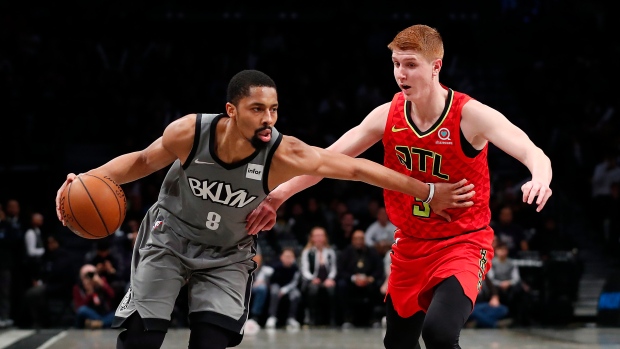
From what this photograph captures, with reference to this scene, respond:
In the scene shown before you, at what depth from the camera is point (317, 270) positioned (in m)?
12.4

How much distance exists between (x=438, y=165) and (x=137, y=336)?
197 cm

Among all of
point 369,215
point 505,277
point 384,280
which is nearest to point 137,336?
point 384,280

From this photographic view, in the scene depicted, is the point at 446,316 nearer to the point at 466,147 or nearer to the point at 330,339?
the point at 466,147

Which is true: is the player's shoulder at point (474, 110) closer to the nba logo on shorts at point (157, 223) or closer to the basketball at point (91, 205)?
the nba logo on shorts at point (157, 223)

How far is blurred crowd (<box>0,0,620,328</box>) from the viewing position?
1247cm

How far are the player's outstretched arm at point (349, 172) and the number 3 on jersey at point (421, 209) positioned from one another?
0.10 m

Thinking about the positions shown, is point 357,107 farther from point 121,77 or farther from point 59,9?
point 59,9

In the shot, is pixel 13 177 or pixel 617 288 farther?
pixel 13 177

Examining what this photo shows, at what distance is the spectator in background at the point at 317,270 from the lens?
1238cm

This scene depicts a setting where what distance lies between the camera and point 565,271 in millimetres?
12844

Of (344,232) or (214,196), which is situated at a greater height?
(214,196)

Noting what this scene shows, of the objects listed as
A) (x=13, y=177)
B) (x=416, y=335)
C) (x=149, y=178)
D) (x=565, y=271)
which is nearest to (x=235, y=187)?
(x=416, y=335)

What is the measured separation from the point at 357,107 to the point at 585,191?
14.5 ft

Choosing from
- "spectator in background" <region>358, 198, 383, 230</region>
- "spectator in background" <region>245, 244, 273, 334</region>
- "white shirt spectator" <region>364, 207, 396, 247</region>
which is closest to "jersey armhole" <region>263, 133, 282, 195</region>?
"spectator in background" <region>245, 244, 273, 334</region>
